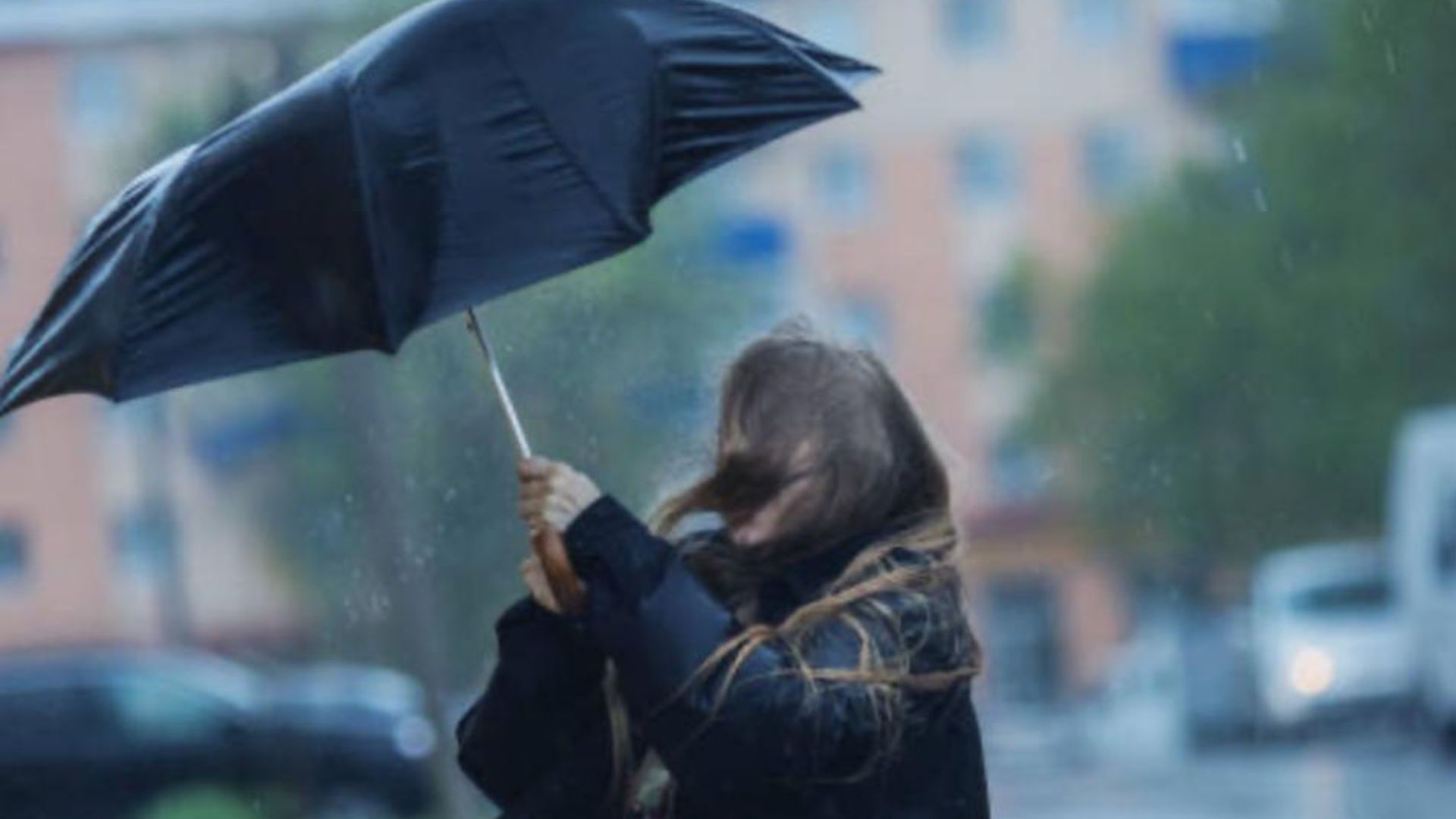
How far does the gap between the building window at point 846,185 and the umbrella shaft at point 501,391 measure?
60.5m

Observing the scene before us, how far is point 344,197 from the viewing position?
12.0ft

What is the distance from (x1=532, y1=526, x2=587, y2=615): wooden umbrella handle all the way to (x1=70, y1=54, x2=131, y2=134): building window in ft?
75.9

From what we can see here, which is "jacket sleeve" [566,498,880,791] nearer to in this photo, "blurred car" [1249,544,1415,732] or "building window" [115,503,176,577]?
"blurred car" [1249,544,1415,732]

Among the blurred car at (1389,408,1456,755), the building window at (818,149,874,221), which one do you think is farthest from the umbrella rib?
the building window at (818,149,874,221)

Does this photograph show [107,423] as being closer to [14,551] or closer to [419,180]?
[14,551]

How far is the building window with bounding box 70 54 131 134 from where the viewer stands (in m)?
29.1

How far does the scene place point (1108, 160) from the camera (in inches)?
2574

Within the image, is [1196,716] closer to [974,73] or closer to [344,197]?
[974,73]

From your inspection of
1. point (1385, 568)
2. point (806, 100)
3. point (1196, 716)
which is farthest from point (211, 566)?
point (806, 100)

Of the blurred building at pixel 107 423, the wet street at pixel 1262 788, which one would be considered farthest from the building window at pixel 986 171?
the wet street at pixel 1262 788

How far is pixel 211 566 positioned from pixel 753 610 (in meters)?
46.7

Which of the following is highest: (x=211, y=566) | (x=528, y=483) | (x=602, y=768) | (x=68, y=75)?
(x=528, y=483)

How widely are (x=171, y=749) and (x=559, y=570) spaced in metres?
18.2

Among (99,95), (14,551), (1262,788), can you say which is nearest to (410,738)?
(1262,788)
